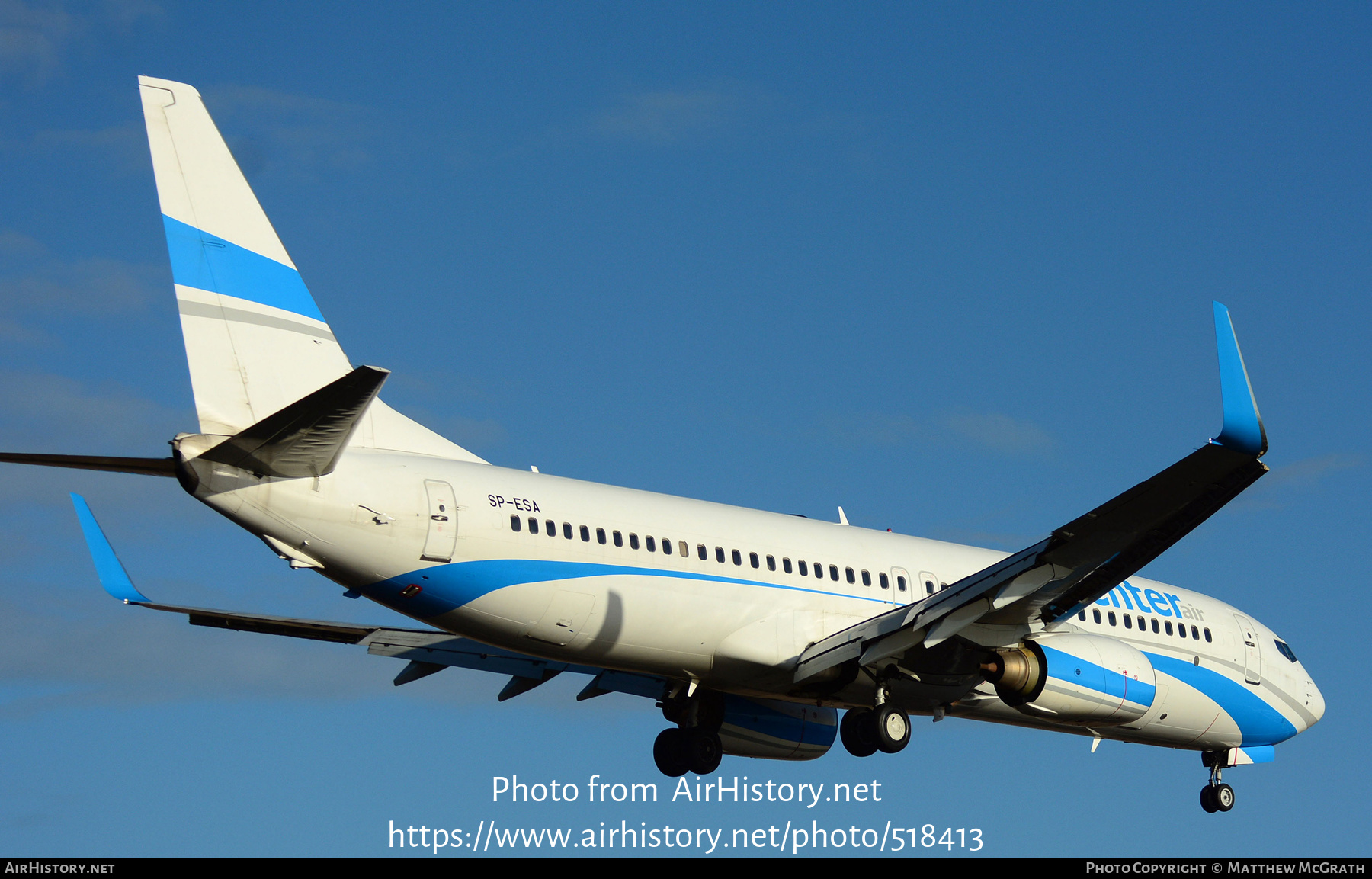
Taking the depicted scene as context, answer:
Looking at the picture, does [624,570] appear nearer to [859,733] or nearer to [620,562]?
[620,562]

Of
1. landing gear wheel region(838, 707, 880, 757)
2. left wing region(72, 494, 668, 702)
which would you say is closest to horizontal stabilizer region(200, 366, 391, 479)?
left wing region(72, 494, 668, 702)

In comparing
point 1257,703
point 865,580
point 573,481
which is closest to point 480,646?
point 573,481

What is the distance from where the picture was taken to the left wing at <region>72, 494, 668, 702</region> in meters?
26.4

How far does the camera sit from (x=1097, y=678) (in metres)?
25.8

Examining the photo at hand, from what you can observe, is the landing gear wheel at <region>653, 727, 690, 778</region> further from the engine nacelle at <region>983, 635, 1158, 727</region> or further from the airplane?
the engine nacelle at <region>983, 635, 1158, 727</region>

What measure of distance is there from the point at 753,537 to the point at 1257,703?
1233cm

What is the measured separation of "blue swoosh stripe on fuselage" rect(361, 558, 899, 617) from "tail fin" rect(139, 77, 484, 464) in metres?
2.40

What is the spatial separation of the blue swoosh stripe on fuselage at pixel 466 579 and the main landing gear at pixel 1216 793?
1446 cm

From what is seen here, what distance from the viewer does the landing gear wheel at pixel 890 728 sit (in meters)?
24.7

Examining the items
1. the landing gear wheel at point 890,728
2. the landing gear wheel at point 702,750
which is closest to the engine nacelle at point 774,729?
the landing gear wheel at point 702,750

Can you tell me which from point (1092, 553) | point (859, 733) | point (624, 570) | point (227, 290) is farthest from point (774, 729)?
point (227, 290)

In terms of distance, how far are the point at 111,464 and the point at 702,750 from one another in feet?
38.1

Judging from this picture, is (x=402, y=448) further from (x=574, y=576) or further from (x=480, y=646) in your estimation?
(x=480, y=646)

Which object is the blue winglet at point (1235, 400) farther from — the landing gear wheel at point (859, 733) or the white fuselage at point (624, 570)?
the landing gear wheel at point (859, 733)
